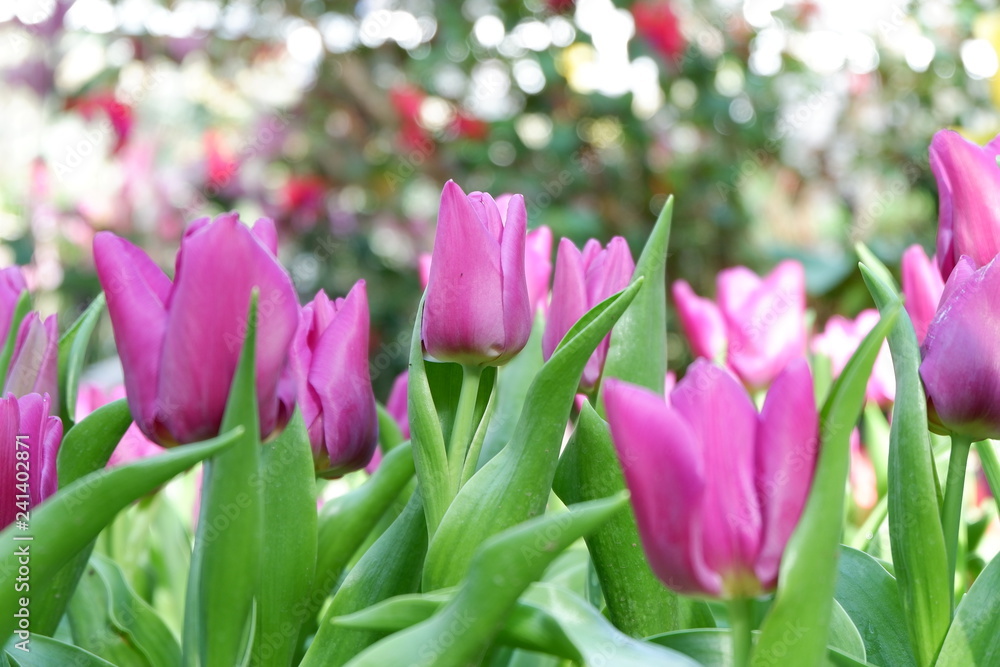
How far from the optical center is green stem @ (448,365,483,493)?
1.44 feet

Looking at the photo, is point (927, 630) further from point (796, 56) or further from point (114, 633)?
point (796, 56)

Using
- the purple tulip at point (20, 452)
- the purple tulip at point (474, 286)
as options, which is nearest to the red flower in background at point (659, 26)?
the purple tulip at point (474, 286)

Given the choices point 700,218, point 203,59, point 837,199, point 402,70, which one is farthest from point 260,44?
point 837,199

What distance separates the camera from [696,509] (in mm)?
323

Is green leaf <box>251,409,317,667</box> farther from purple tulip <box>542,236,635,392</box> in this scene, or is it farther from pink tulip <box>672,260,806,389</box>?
pink tulip <box>672,260,806,389</box>

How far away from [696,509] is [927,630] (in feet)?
0.51

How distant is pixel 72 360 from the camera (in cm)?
52

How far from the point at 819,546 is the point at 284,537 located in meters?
0.23

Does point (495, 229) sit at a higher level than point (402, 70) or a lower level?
higher

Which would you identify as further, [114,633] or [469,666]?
[114,633]

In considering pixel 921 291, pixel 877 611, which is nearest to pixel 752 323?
pixel 921 291

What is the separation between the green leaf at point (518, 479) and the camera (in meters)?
0.38

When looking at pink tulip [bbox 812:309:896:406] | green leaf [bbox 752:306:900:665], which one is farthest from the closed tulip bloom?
pink tulip [bbox 812:309:896:406]

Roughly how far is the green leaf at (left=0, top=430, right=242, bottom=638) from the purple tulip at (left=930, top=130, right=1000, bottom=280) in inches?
13.0
